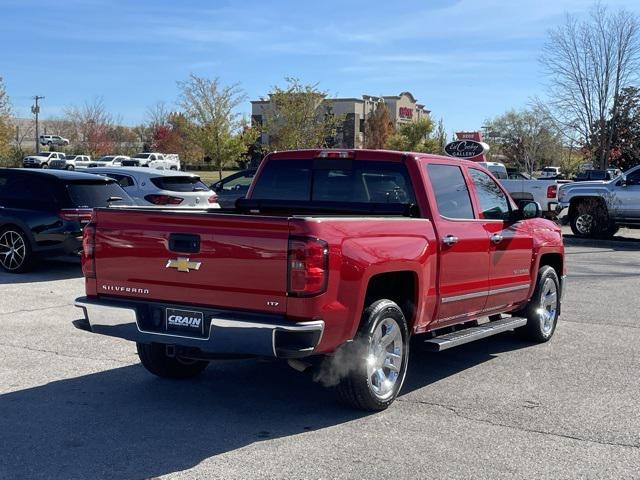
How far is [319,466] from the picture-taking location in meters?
→ 4.57

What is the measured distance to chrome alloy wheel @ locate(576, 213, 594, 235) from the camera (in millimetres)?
20875

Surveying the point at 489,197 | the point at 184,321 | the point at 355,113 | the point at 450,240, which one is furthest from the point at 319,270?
the point at 355,113

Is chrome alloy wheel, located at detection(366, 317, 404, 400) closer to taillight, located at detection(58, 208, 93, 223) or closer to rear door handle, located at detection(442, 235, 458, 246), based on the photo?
rear door handle, located at detection(442, 235, 458, 246)

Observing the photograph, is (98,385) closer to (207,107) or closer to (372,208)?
(372,208)

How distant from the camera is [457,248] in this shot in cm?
639

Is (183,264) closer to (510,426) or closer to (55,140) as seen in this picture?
(510,426)

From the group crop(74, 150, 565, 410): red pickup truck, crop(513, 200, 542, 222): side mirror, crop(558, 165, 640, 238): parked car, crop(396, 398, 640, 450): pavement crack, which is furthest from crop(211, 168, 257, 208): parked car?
crop(396, 398, 640, 450): pavement crack

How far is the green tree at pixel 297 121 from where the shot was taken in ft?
122

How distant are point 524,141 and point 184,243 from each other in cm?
6709

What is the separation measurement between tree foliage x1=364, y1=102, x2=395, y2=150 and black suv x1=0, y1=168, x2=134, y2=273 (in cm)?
5338

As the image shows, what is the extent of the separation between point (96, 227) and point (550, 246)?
4929mm

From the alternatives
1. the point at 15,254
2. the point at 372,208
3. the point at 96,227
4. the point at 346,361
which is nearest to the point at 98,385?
the point at 96,227

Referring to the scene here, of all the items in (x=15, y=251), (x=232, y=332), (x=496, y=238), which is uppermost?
(x=496, y=238)

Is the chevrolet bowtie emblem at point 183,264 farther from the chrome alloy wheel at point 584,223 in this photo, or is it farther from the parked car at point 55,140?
the parked car at point 55,140
